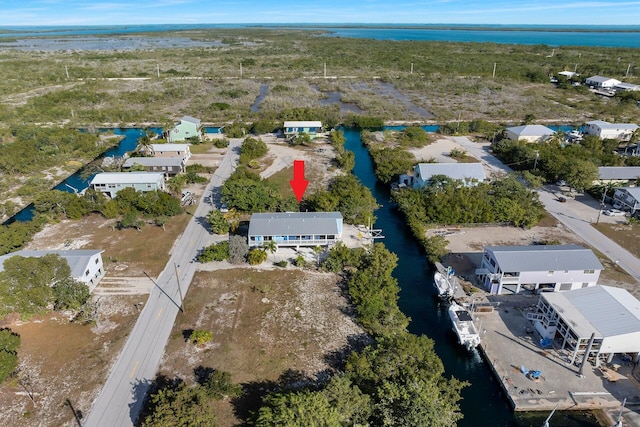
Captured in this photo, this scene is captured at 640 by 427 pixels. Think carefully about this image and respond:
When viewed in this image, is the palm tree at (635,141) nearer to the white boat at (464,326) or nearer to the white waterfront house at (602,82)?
the white boat at (464,326)

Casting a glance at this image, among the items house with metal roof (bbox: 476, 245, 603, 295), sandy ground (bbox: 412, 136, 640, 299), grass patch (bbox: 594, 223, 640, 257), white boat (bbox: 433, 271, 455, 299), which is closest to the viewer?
house with metal roof (bbox: 476, 245, 603, 295)

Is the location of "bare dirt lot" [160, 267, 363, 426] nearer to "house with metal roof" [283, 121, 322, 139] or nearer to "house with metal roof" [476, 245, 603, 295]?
"house with metal roof" [476, 245, 603, 295]

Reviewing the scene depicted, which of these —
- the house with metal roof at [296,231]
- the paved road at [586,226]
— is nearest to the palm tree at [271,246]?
the house with metal roof at [296,231]

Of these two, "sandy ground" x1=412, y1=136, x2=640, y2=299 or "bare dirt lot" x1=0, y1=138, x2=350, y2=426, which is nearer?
"bare dirt lot" x1=0, y1=138, x2=350, y2=426

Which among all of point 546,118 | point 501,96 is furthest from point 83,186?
A: point 501,96

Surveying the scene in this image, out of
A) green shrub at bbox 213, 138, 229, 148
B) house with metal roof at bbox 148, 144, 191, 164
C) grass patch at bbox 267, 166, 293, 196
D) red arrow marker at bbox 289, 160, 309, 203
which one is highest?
house with metal roof at bbox 148, 144, 191, 164

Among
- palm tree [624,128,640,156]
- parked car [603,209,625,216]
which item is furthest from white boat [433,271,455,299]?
palm tree [624,128,640,156]

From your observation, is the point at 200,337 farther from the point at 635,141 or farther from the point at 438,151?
the point at 635,141
